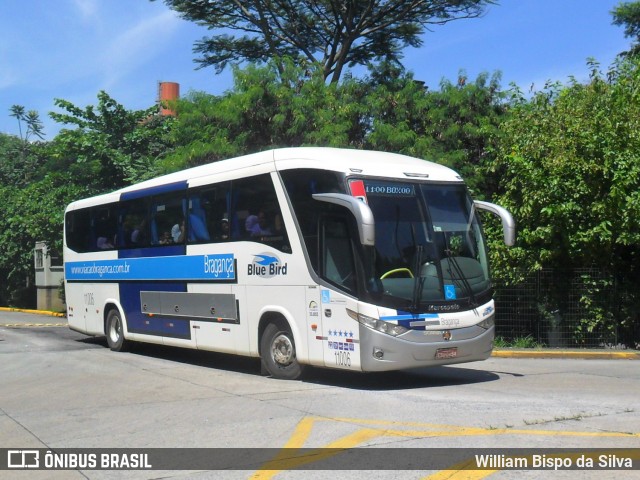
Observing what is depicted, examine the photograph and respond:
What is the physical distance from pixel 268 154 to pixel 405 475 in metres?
7.02

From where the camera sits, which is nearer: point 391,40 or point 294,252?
point 294,252

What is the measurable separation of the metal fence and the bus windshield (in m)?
6.51

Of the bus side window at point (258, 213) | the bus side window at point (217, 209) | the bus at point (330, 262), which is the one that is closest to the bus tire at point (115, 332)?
the bus at point (330, 262)

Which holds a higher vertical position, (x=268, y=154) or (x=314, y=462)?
(x=268, y=154)

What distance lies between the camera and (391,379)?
1257 cm

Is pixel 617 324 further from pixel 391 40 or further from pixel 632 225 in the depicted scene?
pixel 391 40

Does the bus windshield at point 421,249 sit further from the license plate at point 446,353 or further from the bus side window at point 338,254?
the license plate at point 446,353

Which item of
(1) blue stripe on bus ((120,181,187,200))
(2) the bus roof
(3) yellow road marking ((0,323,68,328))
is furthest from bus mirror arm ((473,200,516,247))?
(3) yellow road marking ((0,323,68,328))

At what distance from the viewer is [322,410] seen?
9602 mm

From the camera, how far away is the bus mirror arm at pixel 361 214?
1006 cm

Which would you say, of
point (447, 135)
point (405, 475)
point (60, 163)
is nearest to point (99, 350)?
point (447, 135)

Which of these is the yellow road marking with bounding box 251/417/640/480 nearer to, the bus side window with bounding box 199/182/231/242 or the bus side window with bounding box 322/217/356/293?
the bus side window with bounding box 322/217/356/293

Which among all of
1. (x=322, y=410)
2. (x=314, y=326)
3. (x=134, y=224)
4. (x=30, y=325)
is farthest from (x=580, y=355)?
(x=30, y=325)

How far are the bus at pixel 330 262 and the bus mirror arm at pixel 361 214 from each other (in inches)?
0.6
